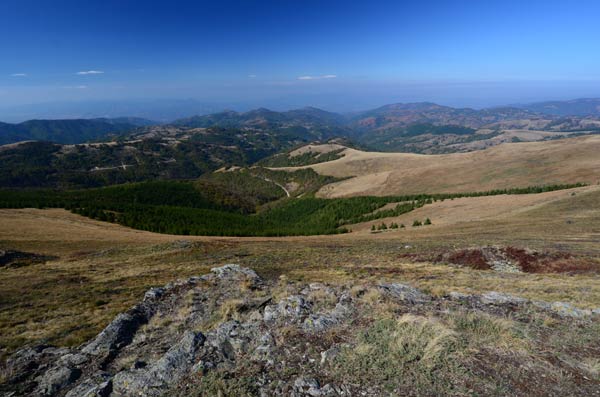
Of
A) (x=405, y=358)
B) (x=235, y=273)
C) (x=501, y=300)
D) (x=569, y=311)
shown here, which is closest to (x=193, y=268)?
(x=235, y=273)

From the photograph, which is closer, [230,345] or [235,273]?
[230,345]

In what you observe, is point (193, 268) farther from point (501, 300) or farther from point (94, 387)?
point (501, 300)

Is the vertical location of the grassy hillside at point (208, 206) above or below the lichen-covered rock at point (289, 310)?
below

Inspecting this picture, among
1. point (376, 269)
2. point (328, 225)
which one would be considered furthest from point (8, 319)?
point (328, 225)

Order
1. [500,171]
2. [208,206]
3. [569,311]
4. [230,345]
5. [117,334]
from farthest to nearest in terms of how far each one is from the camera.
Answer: [208,206] → [500,171] → [569,311] → [117,334] → [230,345]

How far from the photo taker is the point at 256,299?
1422 centimetres

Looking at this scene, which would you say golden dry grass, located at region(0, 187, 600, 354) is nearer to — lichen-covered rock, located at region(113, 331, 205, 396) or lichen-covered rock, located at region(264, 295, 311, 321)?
lichen-covered rock, located at region(264, 295, 311, 321)

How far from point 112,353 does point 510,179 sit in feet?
402

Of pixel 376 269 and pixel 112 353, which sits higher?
pixel 112 353

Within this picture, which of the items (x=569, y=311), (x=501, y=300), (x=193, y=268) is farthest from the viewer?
(x=193, y=268)

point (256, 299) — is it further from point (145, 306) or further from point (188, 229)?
point (188, 229)

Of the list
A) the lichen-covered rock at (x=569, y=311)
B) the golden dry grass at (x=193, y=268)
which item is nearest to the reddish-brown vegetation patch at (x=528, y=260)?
the golden dry grass at (x=193, y=268)

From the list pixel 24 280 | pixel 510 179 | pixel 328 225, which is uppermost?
pixel 24 280

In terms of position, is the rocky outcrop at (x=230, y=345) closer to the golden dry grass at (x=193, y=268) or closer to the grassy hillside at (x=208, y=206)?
the golden dry grass at (x=193, y=268)
